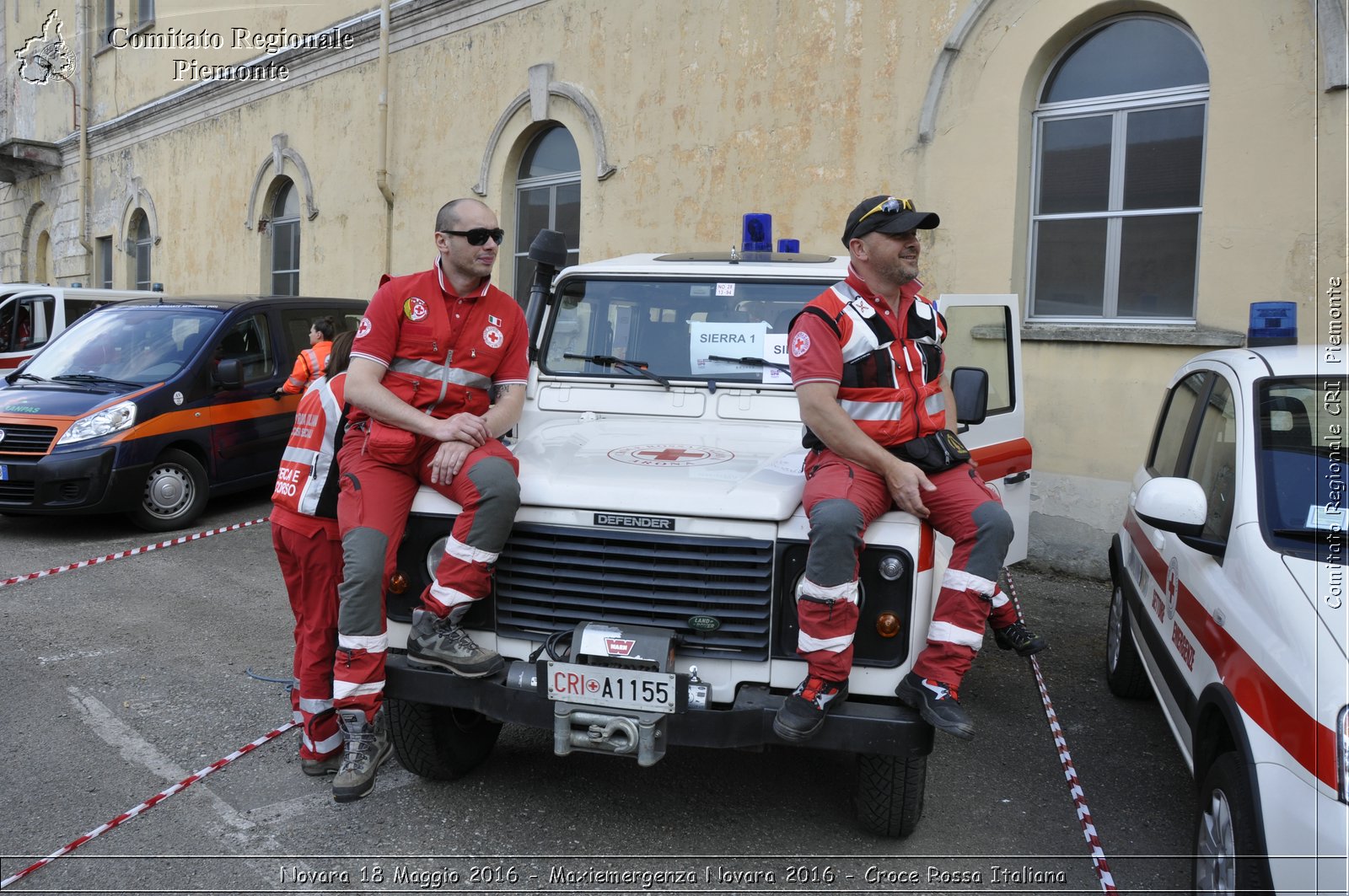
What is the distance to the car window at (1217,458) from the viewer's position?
10.9ft

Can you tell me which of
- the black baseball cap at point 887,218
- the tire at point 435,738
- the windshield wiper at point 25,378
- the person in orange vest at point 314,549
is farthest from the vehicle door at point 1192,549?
the windshield wiper at point 25,378

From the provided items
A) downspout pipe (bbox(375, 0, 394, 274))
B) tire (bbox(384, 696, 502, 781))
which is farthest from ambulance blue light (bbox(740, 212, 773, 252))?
downspout pipe (bbox(375, 0, 394, 274))

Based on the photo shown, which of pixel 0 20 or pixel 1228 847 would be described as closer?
pixel 1228 847

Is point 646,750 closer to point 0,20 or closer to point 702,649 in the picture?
point 702,649

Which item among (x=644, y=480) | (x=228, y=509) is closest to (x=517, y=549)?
(x=644, y=480)

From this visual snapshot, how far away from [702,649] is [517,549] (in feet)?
2.16

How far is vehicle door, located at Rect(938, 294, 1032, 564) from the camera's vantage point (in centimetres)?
511

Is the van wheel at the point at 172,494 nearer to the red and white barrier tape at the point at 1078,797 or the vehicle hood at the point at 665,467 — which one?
the vehicle hood at the point at 665,467

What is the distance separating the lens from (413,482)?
11.5 ft

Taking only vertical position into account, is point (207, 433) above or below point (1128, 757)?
above

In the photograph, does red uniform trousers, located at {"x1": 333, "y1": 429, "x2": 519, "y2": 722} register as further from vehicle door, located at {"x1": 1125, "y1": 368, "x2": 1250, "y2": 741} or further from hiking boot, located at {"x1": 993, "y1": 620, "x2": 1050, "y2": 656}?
hiking boot, located at {"x1": 993, "y1": 620, "x2": 1050, "y2": 656}

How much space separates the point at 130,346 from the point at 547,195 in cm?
458

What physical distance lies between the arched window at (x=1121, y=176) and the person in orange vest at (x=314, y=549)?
5619 mm

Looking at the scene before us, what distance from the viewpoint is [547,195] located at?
11.5m
